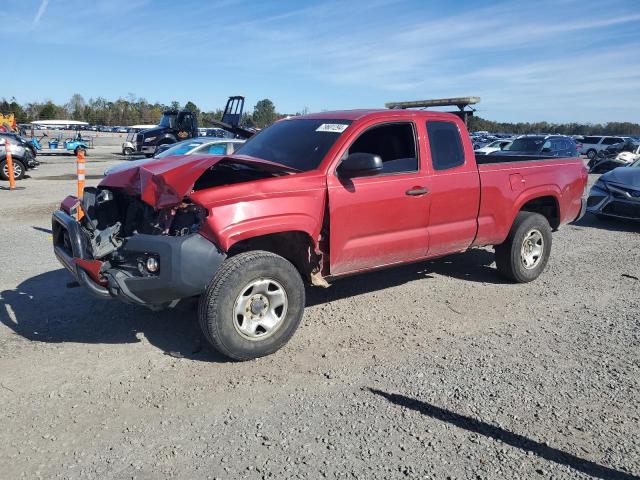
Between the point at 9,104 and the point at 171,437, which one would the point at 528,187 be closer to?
the point at 171,437

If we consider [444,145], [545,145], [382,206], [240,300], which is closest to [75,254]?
[240,300]

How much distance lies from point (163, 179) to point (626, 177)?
9.22 m

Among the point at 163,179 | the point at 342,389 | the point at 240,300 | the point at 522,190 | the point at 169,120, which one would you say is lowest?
the point at 342,389

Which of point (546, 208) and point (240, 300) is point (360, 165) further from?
point (546, 208)

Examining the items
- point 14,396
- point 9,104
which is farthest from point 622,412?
point 9,104

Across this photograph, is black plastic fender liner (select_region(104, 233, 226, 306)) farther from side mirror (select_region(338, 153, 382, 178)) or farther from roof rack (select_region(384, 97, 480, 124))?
roof rack (select_region(384, 97, 480, 124))

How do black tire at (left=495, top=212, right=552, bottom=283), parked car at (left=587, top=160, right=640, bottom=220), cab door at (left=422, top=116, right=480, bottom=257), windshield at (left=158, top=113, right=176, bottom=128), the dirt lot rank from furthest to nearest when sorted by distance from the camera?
windshield at (left=158, top=113, right=176, bottom=128), parked car at (left=587, top=160, right=640, bottom=220), black tire at (left=495, top=212, right=552, bottom=283), cab door at (left=422, top=116, right=480, bottom=257), the dirt lot

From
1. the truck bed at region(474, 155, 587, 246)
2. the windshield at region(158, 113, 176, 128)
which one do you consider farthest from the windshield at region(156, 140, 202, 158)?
the windshield at region(158, 113, 176, 128)

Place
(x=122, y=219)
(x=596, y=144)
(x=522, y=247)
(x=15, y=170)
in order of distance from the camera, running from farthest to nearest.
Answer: (x=596, y=144) → (x=15, y=170) → (x=522, y=247) → (x=122, y=219)

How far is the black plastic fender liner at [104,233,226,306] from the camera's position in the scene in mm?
3703

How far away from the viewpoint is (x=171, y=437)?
123 inches

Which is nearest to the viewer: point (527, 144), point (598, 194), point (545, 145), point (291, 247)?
point (291, 247)

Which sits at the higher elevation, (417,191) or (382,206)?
(417,191)

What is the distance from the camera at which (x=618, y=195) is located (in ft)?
33.0
